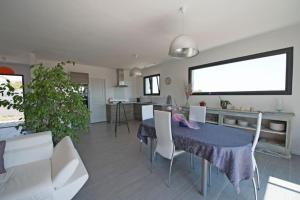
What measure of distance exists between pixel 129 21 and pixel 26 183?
2536mm

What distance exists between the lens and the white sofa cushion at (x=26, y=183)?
4.00 ft

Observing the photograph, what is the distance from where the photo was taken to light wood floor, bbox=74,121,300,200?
1.70 meters

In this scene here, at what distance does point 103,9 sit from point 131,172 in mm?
2568

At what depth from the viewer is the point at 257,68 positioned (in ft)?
10.5

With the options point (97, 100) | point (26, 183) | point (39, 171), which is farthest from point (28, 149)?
point (97, 100)

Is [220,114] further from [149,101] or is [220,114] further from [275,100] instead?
[149,101]

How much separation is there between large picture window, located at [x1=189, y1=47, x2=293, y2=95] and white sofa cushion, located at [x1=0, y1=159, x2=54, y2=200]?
4.06 metres

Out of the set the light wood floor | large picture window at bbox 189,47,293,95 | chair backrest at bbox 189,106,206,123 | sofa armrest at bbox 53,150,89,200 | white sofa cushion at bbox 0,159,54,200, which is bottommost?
the light wood floor

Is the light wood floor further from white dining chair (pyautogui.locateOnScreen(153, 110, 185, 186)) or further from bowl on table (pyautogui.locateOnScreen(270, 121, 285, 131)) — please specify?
bowl on table (pyautogui.locateOnScreen(270, 121, 285, 131))

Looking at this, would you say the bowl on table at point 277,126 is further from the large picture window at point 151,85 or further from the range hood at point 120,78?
the range hood at point 120,78

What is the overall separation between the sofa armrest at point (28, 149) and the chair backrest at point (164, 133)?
1541 millimetres

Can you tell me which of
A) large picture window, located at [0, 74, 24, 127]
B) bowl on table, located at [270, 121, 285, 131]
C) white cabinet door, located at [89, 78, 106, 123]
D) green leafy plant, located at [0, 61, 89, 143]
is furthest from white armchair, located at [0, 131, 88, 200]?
white cabinet door, located at [89, 78, 106, 123]

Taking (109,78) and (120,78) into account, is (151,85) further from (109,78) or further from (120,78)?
(109,78)

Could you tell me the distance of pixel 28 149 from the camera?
5.73 ft
